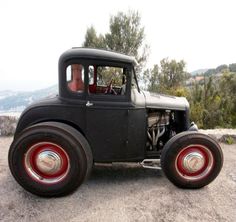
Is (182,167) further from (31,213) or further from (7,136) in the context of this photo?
(7,136)

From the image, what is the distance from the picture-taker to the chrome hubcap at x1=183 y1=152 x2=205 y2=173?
3.39m

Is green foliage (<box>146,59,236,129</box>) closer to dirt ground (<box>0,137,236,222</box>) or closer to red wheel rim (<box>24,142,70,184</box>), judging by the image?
dirt ground (<box>0,137,236,222</box>)

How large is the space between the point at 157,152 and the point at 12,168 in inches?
82.1

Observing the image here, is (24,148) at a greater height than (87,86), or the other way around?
(87,86)

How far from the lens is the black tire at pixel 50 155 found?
10.2 ft

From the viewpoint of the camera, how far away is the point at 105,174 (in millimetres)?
3957

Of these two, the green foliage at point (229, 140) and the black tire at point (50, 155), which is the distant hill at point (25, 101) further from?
the green foliage at point (229, 140)

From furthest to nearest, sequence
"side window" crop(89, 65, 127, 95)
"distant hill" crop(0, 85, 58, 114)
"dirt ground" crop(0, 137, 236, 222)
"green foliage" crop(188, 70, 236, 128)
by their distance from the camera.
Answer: "green foliage" crop(188, 70, 236, 128) → "distant hill" crop(0, 85, 58, 114) → "side window" crop(89, 65, 127, 95) → "dirt ground" crop(0, 137, 236, 222)

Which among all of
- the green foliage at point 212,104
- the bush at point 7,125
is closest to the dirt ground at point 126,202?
the bush at point 7,125

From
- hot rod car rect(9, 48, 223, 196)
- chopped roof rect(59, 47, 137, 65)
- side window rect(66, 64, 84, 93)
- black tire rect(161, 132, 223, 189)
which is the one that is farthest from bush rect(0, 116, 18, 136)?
black tire rect(161, 132, 223, 189)

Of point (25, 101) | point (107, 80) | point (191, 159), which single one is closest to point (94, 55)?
point (107, 80)

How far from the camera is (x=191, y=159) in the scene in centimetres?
339

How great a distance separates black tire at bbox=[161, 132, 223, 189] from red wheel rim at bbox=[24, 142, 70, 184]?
53.9 inches

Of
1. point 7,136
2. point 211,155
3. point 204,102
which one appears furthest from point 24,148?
point 204,102
